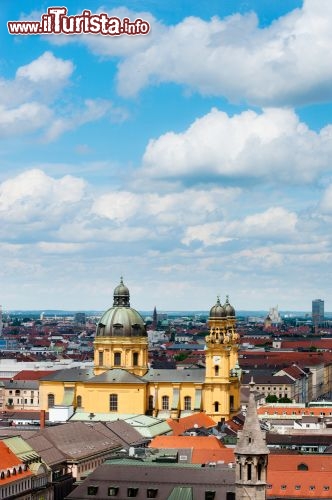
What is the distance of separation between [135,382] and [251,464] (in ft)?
266

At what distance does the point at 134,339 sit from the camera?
493ft

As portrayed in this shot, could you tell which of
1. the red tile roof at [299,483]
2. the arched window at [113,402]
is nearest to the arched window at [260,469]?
the red tile roof at [299,483]

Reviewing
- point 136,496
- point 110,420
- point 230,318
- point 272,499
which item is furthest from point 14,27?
point 230,318

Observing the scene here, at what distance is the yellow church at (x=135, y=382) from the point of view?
14725 centimetres

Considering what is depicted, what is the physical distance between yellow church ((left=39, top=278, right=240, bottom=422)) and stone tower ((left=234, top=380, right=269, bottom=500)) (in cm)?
8057

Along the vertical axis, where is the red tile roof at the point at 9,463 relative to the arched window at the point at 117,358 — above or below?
below

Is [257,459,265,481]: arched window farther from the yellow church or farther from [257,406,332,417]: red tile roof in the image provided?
[257,406,332,417]: red tile roof

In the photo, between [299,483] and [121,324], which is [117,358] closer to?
[121,324]

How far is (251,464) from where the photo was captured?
66.1 m

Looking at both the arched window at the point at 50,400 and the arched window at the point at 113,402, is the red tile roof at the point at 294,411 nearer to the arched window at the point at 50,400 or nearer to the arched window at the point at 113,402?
the arched window at the point at 113,402

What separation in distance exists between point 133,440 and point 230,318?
5447 cm

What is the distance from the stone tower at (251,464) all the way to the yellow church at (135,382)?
80565 mm

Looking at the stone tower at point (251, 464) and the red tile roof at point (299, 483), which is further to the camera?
the red tile roof at point (299, 483)

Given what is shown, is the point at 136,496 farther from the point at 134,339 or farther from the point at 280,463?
the point at 134,339
